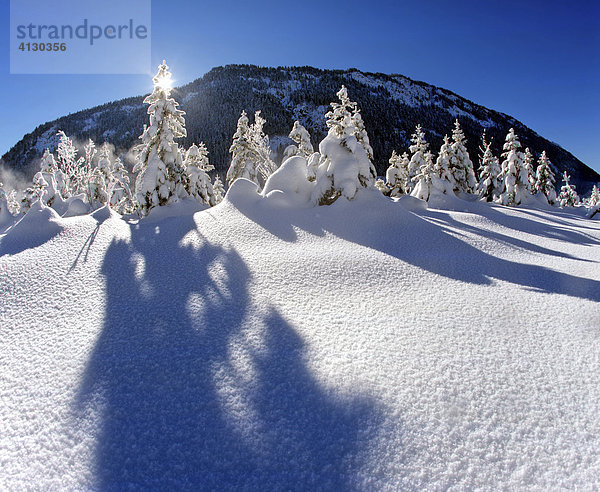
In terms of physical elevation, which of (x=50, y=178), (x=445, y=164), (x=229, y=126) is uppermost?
(x=229, y=126)

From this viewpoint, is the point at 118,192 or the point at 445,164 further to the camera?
the point at 445,164

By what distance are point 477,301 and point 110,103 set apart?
812ft

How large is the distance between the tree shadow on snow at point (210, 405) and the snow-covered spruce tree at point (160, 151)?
16183 mm

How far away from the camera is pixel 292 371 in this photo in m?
3.01

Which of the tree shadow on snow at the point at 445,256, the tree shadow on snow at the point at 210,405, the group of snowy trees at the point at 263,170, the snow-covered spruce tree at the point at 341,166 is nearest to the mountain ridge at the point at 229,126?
the group of snowy trees at the point at 263,170

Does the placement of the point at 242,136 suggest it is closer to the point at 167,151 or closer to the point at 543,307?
the point at 167,151

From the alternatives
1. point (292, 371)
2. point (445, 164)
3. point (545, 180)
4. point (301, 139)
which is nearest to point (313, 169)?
point (292, 371)

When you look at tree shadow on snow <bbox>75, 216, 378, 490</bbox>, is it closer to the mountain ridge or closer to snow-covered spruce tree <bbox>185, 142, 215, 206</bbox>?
snow-covered spruce tree <bbox>185, 142, 215, 206</bbox>

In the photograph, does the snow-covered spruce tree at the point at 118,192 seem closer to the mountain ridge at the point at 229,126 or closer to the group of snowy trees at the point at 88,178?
the group of snowy trees at the point at 88,178

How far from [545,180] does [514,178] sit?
499 inches

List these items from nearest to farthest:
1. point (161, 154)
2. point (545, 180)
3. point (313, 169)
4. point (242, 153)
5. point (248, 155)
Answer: point (313, 169) < point (161, 154) < point (242, 153) < point (248, 155) < point (545, 180)

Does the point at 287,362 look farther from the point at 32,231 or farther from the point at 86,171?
the point at 86,171

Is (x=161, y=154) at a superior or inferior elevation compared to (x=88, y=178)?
superior

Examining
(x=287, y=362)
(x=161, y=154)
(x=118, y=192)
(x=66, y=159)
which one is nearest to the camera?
(x=287, y=362)
